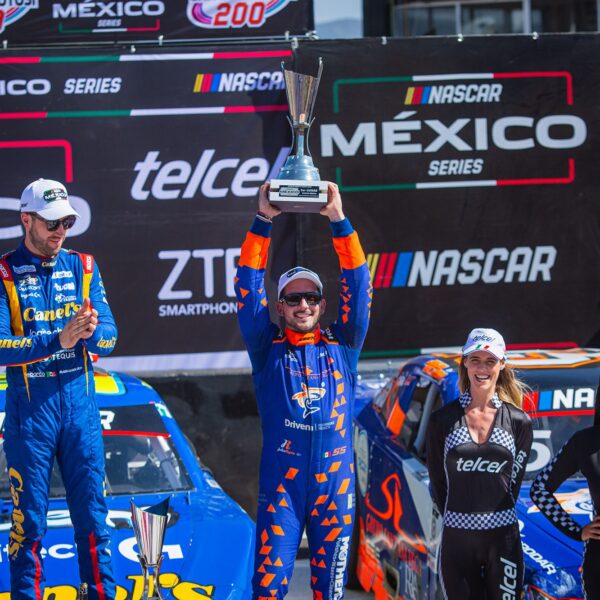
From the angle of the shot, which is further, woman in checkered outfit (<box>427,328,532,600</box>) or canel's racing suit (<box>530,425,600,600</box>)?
woman in checkered outfit (<box>427,328,532,600</box>)

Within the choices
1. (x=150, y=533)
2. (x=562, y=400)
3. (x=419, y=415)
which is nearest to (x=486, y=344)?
(x=562, y=400)

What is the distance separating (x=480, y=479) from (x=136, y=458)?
1.93 m

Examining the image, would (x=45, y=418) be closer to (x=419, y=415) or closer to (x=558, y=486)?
(x=558, y=486)

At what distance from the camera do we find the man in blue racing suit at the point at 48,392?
13.8 feet

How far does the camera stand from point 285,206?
4281 mm

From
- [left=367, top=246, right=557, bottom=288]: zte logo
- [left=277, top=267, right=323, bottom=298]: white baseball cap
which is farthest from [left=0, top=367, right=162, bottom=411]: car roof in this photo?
[left=367, top=246, right=557, bottom=288]: zte logo

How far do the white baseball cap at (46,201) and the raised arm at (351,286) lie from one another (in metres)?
1.05

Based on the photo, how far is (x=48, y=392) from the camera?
4285 mm

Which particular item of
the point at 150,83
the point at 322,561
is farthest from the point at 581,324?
the point at 322,561

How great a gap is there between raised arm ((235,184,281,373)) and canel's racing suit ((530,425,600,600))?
121 cm

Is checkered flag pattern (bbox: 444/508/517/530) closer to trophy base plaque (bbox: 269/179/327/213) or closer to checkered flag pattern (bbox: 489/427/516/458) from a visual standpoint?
checkered flag pattern (bbox: 489/427/516/458)

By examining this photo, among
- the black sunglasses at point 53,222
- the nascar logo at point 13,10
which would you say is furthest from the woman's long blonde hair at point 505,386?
the nascar logo at point 13,10

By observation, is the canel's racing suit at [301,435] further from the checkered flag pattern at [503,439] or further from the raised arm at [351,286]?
the checkered flag pattern at [503,439]

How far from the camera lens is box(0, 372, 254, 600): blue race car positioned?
14.4ft
